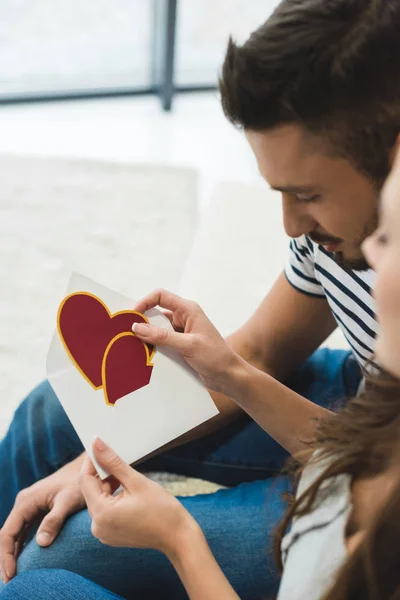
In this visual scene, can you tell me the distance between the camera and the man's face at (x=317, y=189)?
737 mm

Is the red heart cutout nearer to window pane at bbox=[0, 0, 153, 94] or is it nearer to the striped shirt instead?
the striped shirt

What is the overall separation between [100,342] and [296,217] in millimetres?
300

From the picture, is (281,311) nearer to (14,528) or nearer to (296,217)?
(296,217)

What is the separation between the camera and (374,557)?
0.56 meters

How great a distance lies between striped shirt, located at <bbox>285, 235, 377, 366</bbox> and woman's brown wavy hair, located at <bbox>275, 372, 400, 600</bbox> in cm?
10

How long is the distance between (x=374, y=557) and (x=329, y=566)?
2.7 inches

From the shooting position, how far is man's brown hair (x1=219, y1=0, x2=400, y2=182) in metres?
0.67

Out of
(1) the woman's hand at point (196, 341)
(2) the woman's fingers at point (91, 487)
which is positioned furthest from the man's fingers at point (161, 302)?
(2) the woman's fingers at point (91, 487)

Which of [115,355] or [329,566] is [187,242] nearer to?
[115,355]

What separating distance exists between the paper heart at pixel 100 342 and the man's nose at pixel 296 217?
0.78 ft

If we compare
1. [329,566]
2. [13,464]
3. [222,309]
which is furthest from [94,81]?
[329,566]

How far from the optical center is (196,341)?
86 cm

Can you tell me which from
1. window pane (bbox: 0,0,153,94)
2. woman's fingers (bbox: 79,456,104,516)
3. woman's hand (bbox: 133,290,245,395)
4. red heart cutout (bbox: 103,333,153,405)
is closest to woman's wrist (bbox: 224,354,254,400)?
woman's hand (bbox: 133,290,245,395)

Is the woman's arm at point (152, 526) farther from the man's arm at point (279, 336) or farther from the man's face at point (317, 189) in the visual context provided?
the man's face at point (317, 189)
